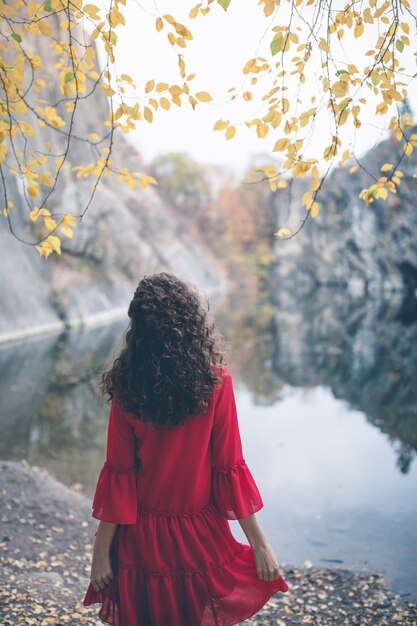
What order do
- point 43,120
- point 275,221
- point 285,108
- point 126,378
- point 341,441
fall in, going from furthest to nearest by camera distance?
point 275,221
point 341,441
point 43,120
point 285,108
point 126,378

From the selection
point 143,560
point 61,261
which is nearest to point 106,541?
point 143,560

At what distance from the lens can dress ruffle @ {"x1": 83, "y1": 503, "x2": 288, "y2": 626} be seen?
8.60 ft

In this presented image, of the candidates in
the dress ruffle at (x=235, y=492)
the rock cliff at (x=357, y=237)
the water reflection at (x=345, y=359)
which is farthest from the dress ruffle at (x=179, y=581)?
the rock cliff at (x=357, y=237)

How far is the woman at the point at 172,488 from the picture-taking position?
2574 millimetres

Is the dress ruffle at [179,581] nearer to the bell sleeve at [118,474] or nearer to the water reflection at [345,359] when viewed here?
the bell sleeve at [118,474]

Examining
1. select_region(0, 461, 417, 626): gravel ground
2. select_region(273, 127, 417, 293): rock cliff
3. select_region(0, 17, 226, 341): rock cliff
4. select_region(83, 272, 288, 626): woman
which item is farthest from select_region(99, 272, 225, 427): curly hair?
select_region(273, 127, 417, 293): rock cliff

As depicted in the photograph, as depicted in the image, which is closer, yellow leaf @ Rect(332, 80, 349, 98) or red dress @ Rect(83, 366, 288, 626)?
red dress @ Rect(83, 366, 288, 626)

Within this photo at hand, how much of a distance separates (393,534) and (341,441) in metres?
3.96

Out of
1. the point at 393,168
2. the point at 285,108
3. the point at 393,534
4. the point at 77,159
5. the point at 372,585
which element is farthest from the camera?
the point at 77,159

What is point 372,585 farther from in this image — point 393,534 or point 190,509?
point 190,509

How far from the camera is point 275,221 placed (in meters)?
78.2

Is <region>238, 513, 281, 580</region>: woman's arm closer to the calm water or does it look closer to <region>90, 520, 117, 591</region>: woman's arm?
<region>90, 520, 117, 591</region>: woman's arm

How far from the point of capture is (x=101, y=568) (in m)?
2.64

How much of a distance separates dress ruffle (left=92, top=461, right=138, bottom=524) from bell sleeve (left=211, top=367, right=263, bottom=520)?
41 cm
